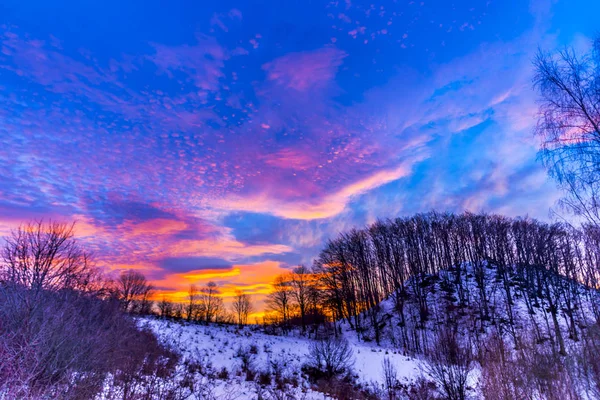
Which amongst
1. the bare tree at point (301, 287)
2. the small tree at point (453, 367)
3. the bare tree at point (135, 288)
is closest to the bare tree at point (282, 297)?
the bare tree at point (301, 287)

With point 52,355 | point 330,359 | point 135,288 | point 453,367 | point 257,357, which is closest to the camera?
point 52,355

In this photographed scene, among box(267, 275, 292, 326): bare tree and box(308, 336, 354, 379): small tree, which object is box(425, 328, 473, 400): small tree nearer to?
box(308, 336, 354, 379): small tree

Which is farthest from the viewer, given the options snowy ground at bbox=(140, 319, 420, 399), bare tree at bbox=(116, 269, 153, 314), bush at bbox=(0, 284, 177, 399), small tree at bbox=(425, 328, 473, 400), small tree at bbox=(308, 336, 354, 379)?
bare tree at bbox=(116, 269, 153, 314)

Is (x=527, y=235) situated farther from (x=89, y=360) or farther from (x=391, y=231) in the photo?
(x=89, y=360)

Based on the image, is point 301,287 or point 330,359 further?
Answer: point 301,287

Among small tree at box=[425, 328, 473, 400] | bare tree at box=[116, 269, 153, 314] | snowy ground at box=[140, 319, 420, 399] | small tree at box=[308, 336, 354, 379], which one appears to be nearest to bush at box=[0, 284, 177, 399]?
snowy ground at box=[140, 319, 420, 399]

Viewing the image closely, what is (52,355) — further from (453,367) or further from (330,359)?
(330,359)

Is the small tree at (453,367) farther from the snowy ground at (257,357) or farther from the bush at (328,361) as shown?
the bush at (328,361)

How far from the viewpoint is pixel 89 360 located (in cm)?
1066

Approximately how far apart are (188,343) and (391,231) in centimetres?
3619

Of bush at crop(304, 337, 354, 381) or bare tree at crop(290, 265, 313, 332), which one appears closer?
bush at crop(304, 337, 354, 381)

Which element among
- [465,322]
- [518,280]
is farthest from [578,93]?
[518,280]

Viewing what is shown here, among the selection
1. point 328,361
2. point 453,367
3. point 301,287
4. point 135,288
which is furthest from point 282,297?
point 453,367

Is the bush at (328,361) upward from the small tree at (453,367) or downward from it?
downward
